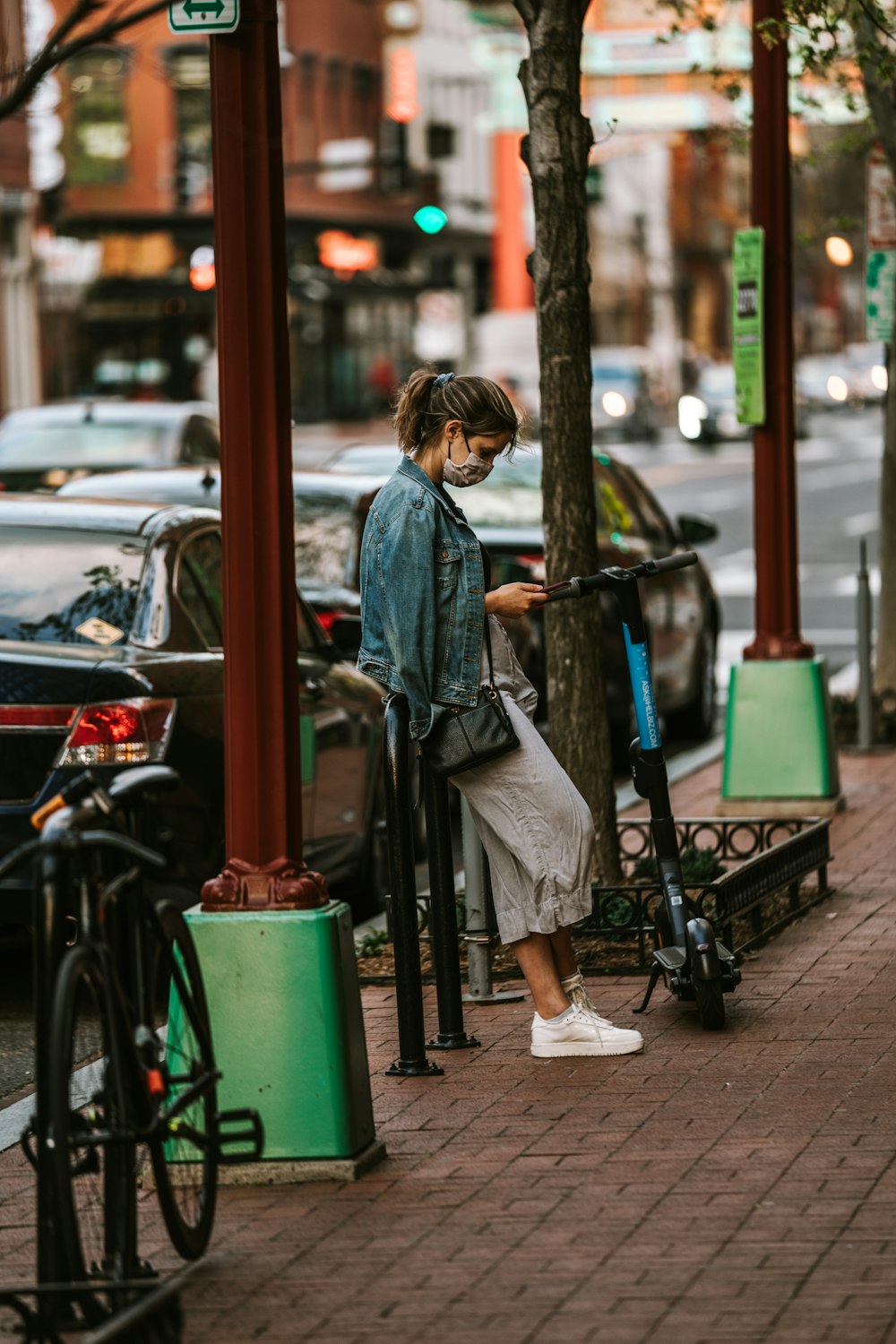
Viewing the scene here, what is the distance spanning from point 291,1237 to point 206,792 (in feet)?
9.77

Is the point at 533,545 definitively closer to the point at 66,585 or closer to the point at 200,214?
the point at 66,585

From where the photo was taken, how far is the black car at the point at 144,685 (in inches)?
302

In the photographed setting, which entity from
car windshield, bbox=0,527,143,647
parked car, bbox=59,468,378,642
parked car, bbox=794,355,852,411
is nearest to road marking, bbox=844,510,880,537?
parked car, bbox=59,468,378,642

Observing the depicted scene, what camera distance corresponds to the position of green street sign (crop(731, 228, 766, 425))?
11.1 m

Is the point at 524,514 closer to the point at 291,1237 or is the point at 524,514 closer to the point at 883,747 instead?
the point at 883,747

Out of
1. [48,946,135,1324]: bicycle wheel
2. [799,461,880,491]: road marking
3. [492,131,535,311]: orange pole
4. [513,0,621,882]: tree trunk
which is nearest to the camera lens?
[48,946,135,1324]: bicycle wheel

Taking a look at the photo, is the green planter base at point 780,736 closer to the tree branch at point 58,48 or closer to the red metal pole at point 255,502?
the tree branch at point 58,48

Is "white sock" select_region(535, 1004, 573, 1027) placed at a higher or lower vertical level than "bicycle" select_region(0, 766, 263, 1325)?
lower

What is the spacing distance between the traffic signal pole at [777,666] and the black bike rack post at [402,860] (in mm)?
4894

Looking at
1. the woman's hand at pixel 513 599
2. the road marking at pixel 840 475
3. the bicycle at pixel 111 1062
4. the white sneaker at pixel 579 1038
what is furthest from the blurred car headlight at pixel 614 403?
the bicycle at pixel 111 1062

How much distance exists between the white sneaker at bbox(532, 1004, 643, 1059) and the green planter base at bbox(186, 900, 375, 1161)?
1.13 meters

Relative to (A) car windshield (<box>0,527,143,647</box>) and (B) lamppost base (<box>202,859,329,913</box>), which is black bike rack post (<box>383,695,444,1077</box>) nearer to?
(B) lamppost base (<box>202,859,329,913</box>)

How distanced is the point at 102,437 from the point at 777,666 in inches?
337

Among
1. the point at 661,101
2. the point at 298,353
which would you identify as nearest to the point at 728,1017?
the point at 298,353
